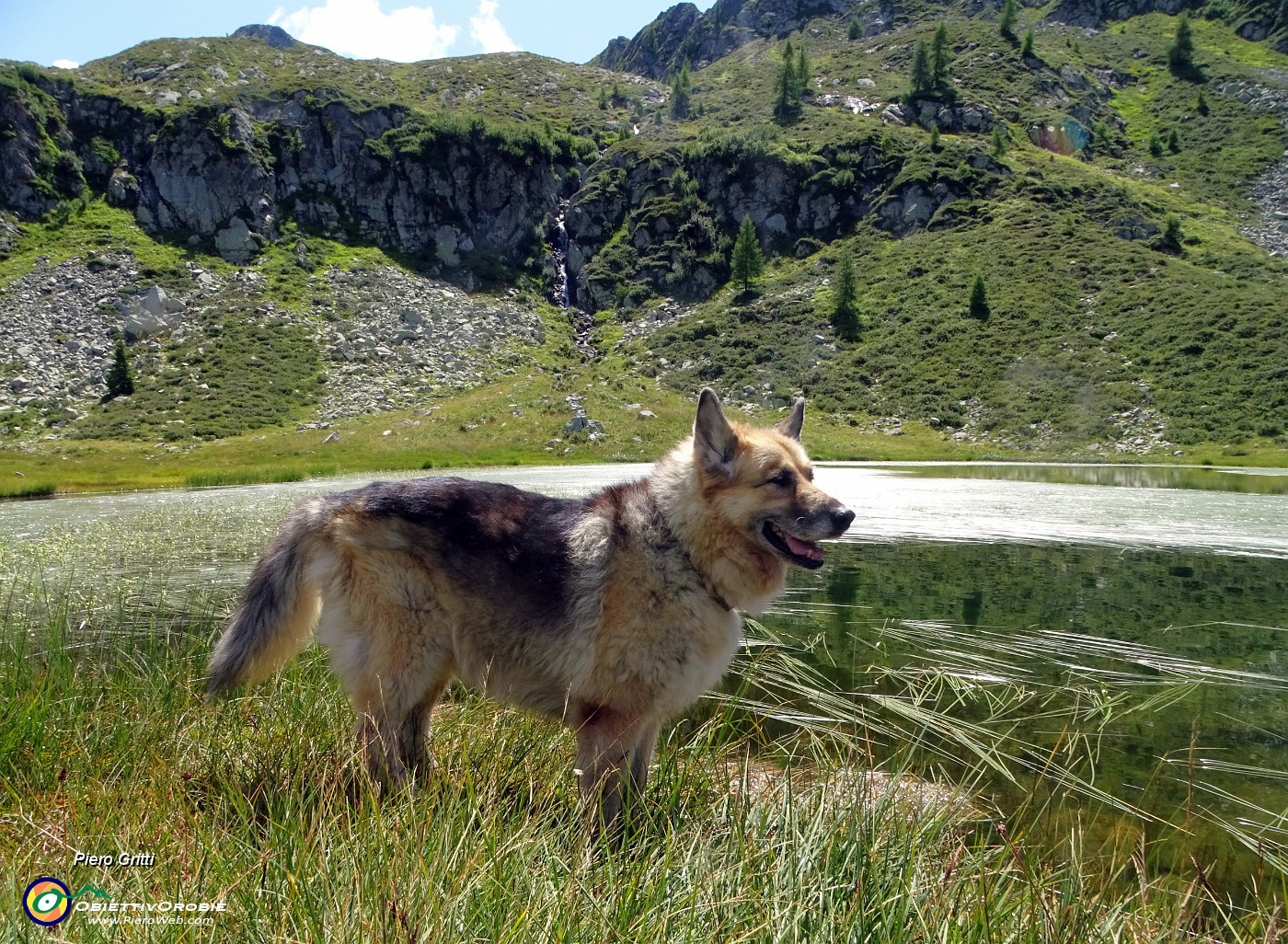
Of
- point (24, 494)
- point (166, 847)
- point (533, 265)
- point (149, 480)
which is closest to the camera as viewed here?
point (166, 847)

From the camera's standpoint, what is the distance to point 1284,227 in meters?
85.4

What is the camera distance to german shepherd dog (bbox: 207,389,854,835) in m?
4.30

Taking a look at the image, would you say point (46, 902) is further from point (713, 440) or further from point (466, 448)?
point (466, 448)

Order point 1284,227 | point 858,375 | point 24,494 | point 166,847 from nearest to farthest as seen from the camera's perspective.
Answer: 1. point 166,847
2. point 24,494
3. point 858,375
4. point 1284,227

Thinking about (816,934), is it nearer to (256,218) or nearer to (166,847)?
(166,847)

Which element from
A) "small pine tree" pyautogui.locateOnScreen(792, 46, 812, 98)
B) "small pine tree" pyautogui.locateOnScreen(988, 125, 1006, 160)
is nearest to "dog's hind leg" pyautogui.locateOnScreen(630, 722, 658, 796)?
"small pine tree" pyautogui.locateOnScreen(988, 125, 1006, 160)

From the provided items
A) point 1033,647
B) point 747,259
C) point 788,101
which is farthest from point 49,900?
point 788,101

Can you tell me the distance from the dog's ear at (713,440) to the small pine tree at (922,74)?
140m

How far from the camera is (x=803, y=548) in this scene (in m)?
4.57

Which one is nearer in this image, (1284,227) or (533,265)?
(1284,227)

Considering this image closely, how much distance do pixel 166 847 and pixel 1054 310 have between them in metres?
78.7

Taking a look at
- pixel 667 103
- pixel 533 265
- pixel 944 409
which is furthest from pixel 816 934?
pixel 667 103

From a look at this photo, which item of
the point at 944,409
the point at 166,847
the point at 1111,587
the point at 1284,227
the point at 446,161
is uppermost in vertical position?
the point at 446,161

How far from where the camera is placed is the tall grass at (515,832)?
259cm
